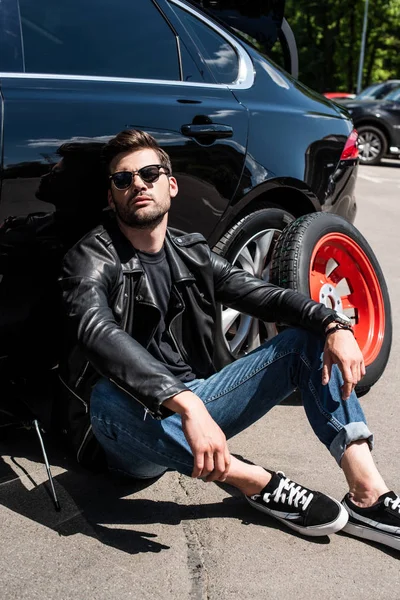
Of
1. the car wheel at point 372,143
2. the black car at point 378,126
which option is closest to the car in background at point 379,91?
the black car at point 378,126

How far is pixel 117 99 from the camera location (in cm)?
299

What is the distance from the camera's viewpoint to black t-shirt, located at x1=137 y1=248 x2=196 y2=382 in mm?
2742

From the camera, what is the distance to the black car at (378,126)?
1445 centimetres

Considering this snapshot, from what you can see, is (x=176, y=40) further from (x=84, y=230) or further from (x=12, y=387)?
(x=12, y=387)

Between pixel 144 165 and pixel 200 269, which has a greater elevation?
pixel 144 165

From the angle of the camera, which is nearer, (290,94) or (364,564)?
(364,564)

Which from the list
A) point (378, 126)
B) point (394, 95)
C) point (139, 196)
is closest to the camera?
point (139, 196)

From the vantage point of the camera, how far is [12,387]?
3.10 metres

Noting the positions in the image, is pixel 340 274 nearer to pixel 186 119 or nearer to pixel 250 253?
pixel 250 253

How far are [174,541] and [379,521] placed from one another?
0.64 metres

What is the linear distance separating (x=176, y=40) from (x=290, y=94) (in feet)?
2.32

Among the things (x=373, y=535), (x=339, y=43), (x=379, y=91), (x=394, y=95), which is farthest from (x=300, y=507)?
(x=339, y=43)

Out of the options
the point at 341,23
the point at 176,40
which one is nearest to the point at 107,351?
the point at 176,40

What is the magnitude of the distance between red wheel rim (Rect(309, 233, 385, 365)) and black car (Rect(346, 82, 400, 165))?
10.9 meters
